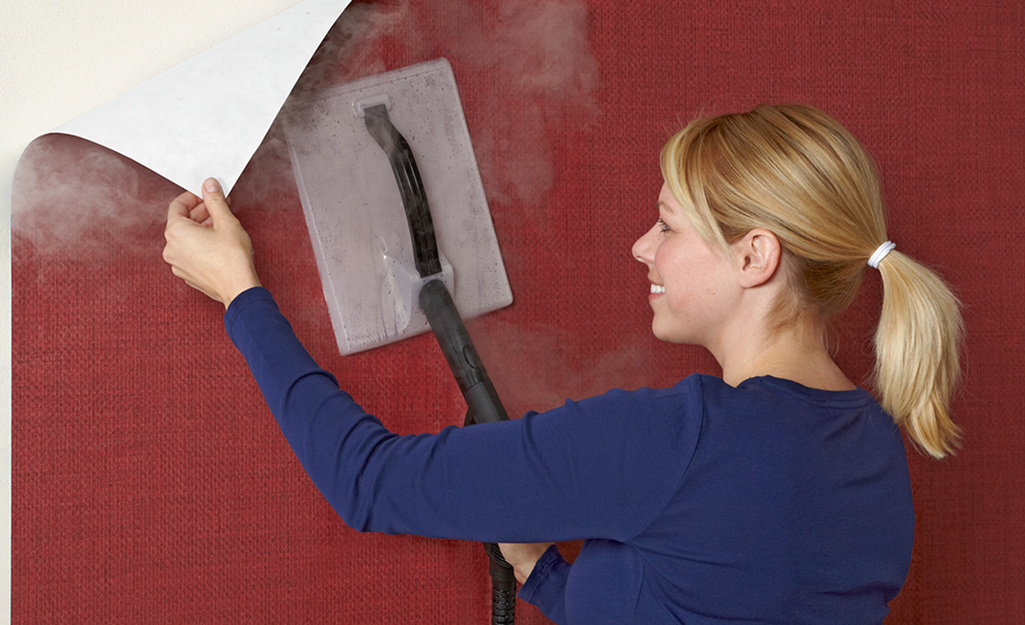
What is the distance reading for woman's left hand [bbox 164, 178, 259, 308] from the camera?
87 cm

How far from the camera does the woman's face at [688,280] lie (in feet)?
2.76

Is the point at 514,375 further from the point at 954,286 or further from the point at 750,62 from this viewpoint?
the point at 954,286

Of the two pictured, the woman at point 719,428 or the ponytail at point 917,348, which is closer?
the woman at point 719,428

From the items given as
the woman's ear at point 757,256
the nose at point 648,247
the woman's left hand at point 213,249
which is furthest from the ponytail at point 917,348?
the woman's left hand at point 213,249

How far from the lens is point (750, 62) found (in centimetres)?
120

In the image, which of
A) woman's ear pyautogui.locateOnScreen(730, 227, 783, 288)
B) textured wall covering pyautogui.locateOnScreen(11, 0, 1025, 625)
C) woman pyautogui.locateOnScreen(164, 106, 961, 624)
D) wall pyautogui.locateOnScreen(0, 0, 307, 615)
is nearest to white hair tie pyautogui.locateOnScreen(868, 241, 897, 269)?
woman pyautogui.locateOnScreen(164, 106, 961, 624)

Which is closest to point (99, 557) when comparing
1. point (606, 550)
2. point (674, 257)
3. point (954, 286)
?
point (606, 550)

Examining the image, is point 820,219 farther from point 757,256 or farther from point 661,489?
point 661,489

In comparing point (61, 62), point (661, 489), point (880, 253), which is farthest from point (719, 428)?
point (61, 62)

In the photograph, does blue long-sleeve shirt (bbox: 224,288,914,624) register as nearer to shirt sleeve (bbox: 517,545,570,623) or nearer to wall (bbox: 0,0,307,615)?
shirt sleeve (bbox: 517,545,570,623)

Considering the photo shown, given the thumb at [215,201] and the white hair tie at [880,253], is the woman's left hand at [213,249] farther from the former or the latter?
the white hair tie at [880,253]

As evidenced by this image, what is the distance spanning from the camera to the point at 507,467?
2.38 feet

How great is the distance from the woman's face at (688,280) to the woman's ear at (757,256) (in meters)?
0.01

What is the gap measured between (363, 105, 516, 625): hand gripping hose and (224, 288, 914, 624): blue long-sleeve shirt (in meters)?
0.22
